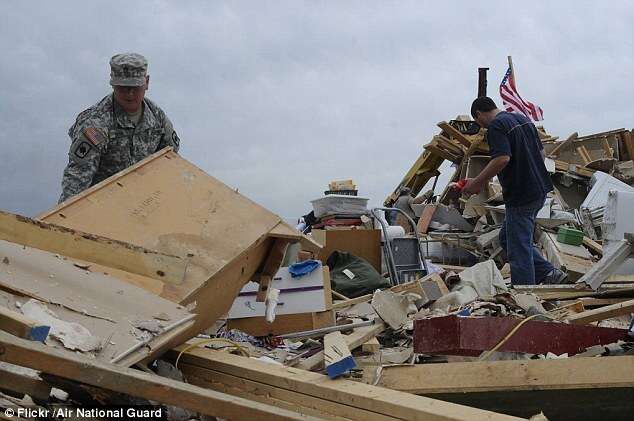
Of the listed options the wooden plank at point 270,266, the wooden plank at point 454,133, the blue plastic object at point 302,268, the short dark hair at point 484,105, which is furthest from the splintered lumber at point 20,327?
the wooden plank at point 454,133

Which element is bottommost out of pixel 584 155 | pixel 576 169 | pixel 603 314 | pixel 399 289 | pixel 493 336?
pixel 493 336

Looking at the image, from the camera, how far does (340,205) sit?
7969 millimetres

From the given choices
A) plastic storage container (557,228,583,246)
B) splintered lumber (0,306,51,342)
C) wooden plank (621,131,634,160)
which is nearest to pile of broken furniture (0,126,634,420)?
splintered lumber (0,306,51,342)

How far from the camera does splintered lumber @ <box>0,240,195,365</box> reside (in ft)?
7.04

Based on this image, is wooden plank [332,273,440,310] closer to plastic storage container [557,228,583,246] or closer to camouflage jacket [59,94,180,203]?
camouflage jacket [59,94,180,203]

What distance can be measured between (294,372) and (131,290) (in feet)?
2.25

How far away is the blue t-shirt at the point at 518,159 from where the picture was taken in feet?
17.7

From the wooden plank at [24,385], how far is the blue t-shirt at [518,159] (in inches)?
165

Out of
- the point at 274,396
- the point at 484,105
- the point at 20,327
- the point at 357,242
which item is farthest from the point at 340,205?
the point at 20,327

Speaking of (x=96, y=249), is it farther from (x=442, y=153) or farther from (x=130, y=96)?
(x=442, y=153)

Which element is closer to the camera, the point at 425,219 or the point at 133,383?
the point at 133,383

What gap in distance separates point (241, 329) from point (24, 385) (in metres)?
2.63

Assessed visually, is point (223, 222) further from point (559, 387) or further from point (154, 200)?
point (559, 387)

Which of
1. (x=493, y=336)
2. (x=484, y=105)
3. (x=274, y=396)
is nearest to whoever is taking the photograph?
(x=274, y=396)
